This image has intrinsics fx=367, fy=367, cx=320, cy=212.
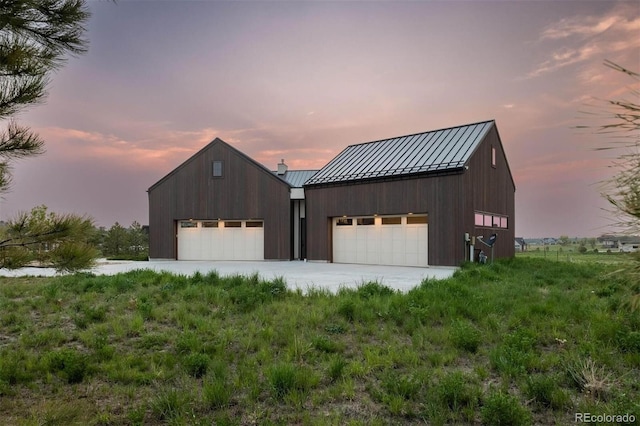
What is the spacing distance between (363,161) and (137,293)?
13.7 m

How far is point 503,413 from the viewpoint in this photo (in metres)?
3.12

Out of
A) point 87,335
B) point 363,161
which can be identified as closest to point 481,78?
point 363,161

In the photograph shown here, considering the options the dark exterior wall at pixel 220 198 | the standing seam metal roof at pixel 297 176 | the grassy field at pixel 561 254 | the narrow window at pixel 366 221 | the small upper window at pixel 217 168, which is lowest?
the grassy field at pixel 561 254

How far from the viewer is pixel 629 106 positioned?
1684mm

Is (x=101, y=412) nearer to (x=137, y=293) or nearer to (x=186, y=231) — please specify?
(x=137, y=293)

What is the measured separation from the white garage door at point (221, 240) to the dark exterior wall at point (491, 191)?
1081cm

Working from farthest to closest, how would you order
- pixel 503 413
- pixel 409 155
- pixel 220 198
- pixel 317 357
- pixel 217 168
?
pixel 217 168
pixel 220 198
pixel 409 155
pixel 317 357
pixel 503 413

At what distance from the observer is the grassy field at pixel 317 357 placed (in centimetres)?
341

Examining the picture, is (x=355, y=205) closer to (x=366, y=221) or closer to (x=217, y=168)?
(x=366, y=221)

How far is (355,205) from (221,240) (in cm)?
795

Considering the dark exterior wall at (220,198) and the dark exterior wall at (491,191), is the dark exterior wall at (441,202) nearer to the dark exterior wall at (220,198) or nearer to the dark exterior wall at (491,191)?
the dark exterior wall at (491,191)

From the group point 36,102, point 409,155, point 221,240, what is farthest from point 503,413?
point 221,240

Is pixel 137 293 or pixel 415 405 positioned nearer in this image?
pixel 415 405

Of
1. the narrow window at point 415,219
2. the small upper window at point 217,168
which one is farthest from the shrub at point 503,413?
the small upper window at point 217,168
